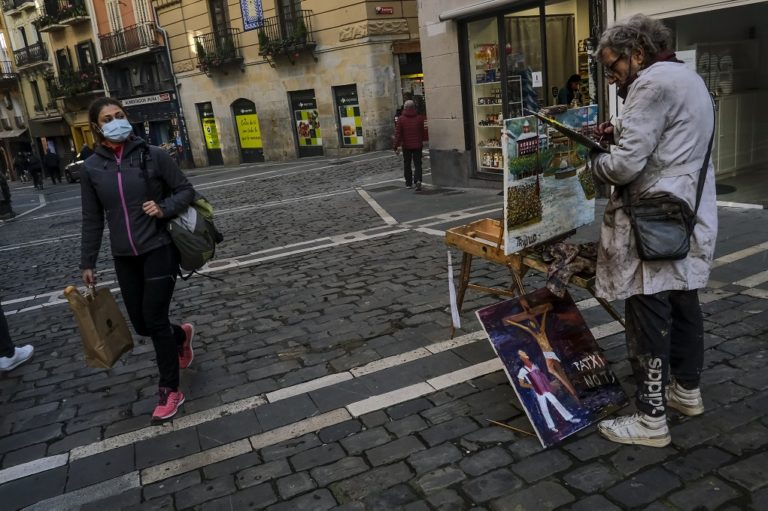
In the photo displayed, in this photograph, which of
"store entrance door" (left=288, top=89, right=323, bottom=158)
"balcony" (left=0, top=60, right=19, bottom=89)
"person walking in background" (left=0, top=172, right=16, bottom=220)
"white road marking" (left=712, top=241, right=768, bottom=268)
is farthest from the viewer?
"balcony" (left=0, top=60, right=19, bottom=89)

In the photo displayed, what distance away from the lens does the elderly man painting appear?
2703mm

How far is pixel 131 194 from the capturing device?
3.73 meters

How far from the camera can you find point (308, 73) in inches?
909

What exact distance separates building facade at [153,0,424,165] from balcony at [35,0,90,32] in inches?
300

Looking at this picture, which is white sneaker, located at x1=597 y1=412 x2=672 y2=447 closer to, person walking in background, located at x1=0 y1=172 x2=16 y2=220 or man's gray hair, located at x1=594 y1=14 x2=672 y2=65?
man's gray hair, located at x1=594 y1=14 x2=672 y2=65

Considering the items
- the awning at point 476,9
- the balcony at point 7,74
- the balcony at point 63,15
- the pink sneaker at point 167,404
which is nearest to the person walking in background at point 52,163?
the balcony at point 63,15

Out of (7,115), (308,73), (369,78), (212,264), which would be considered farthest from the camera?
(7,115)

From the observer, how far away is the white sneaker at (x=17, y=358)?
5059 millimetres

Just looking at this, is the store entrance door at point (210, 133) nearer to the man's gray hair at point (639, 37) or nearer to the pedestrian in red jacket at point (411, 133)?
the pedestrian in red jacket at point (411, 133)

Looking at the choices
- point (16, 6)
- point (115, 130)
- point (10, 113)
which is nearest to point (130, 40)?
point (16, 6)

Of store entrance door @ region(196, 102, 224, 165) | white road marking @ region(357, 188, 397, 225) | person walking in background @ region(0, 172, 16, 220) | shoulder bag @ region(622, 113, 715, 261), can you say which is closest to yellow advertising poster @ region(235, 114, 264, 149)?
store entrance door @ region(196, 102, 224, 165)

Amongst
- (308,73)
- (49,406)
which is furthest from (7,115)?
(49,406)

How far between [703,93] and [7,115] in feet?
174

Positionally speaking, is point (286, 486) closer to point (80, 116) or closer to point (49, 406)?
point (49, 406)
